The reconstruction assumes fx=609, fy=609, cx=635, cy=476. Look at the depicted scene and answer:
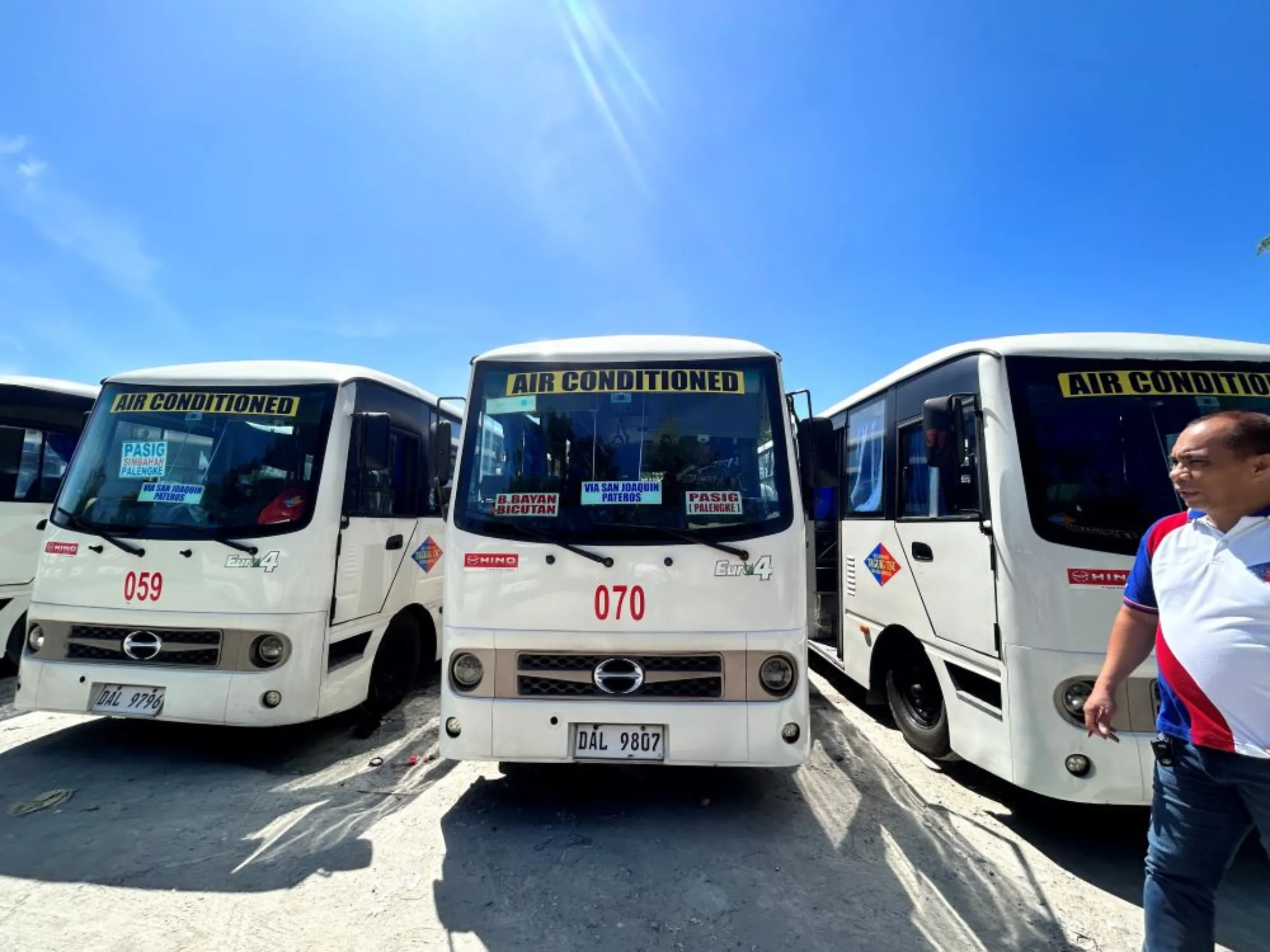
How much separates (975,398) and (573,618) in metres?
2.73

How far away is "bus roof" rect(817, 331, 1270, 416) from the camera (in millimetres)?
3555

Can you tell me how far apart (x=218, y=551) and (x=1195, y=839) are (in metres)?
5.19

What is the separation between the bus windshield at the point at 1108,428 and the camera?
330 centimetres

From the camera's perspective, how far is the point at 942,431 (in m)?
3.72

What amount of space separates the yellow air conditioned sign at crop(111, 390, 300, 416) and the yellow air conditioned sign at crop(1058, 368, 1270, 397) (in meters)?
5.23

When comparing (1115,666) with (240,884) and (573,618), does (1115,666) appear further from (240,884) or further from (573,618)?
(240,884)

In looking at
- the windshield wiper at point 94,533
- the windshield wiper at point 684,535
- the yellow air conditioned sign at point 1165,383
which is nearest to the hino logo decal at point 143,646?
the windshield wiper at point 94,533

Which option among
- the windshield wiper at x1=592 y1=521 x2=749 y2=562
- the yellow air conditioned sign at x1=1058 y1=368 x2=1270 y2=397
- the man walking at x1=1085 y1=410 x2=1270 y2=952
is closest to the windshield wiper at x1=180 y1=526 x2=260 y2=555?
the windshield wiper at x1=592 y1=521 x2=749 y2=562

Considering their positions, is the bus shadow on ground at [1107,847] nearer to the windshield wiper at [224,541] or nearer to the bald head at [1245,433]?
the bald head at [1245,433]

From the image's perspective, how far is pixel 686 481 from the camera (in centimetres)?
361

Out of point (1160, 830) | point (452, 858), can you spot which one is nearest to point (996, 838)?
point (1160, 830)

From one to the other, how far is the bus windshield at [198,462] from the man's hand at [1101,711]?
179 inches

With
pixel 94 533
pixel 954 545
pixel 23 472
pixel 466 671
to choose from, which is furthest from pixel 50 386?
pixel 954 545

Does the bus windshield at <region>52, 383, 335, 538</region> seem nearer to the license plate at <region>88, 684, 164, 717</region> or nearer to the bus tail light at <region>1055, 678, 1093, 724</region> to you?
the license plate at <region>88, 684, 164, 717</region>
